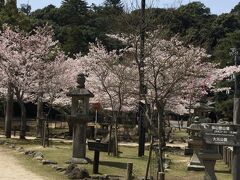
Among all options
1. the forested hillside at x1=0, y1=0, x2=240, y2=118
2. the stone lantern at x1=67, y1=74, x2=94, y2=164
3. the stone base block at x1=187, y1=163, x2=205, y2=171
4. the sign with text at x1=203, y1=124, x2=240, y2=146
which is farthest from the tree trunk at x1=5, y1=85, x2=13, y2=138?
the sign with text at x1=203, y1=124, x2=240, y2=146

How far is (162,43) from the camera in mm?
17781

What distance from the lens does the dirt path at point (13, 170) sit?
45.7ft

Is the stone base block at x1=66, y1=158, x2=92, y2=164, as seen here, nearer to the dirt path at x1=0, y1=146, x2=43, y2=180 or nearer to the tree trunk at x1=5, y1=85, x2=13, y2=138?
the dirt path at x1=0, y1=146, x2=43, y2=180

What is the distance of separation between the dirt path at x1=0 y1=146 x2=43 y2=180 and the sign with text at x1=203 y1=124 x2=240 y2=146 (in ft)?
20.6

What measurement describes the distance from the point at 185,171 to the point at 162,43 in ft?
16.5

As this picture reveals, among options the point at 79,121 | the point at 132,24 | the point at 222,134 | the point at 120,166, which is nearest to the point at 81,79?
the point at 79,121

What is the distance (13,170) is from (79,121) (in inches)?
135

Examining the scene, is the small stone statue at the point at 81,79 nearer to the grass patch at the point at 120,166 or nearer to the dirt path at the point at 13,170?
the grass patch at the point at 120,166

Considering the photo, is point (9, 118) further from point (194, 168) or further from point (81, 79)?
point (194, 168)

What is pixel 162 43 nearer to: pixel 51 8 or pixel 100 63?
pixel 100 63

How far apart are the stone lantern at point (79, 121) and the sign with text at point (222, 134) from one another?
839 cm

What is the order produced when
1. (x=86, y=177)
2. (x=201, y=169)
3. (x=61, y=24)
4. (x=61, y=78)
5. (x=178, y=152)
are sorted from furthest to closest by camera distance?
(x=61, y=24) → (x=61, y=78) → (x=178, y=152) → (x=201, y=169) → (x=86, y=177)

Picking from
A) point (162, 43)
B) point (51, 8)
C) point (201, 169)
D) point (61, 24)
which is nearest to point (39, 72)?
point (162, 43)

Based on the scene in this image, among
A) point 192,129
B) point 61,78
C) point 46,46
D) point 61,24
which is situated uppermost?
point 61,24
